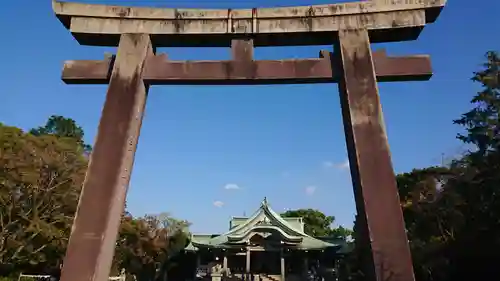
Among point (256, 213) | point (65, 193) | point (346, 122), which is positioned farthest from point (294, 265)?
point (346, 122)

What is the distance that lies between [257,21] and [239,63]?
1.96 ft

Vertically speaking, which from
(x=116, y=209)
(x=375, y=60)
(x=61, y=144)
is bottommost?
(x=116, y=209)

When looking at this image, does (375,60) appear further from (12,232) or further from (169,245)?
(169,245)

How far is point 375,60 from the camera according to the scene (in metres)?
5.20

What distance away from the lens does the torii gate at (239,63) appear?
15.2 ft

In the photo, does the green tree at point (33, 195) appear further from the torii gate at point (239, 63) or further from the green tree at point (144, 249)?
the torii gate at point (239, 63)

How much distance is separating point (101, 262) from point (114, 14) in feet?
10.2

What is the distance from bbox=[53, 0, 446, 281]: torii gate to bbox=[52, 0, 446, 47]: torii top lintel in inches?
0.5

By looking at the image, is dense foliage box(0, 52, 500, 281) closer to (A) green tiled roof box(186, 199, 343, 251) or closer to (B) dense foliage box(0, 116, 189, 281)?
(B) dense foliage box(0, 116, 189, 281)

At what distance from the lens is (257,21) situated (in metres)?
5.27

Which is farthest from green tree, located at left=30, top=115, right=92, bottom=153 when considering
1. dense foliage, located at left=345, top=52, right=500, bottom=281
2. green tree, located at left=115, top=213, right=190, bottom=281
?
dense foliage, located at left=345, top=52, right=500, bottom=281

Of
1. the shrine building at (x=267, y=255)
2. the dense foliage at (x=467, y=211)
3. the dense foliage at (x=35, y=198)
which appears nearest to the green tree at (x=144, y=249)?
the dense foliage at (x=35, y=198)

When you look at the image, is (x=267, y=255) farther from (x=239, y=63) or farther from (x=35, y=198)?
(x=239, y=63)

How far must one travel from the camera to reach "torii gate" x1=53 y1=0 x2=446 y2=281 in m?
4.64
